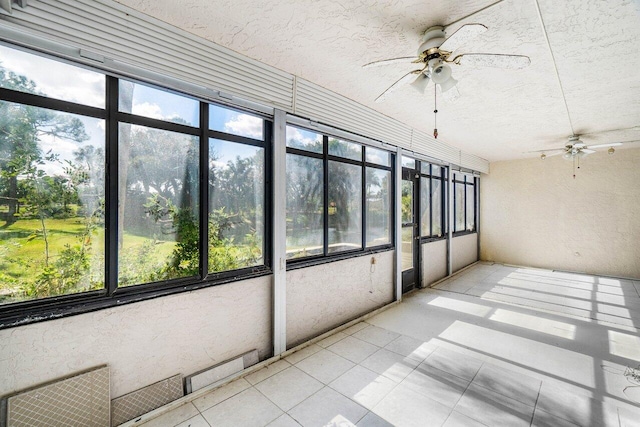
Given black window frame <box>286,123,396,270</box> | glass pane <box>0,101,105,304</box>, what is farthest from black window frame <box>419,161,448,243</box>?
glass pane <box>0,101,105,304</box>

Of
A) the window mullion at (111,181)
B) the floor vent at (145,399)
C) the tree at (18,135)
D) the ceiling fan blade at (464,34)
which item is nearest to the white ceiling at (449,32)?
the ceiling fan blade at (464,34)

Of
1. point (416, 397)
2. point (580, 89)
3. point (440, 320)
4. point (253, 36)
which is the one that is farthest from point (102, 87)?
point (580, 89)

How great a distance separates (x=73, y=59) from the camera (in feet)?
5.94

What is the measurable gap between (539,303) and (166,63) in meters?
6.11

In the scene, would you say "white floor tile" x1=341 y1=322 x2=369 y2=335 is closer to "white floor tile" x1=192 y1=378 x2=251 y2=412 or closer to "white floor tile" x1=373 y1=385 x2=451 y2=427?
"white floor tile" x1=373 y1=385 x2=451 y2=427

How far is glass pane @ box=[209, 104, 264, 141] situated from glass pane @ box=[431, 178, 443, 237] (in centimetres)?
442

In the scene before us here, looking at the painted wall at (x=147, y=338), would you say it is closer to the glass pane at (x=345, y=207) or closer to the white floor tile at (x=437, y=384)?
the glass pane at (x=345, y=207)

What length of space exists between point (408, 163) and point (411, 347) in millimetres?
3341

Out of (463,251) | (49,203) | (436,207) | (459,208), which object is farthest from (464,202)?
(49,203)

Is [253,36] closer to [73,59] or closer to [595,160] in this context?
[73,59]

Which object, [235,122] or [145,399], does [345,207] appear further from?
[145,399]

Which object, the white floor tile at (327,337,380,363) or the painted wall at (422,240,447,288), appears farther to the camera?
the painted wall at (422,240,447,288)

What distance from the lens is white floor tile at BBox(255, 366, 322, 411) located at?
7.30 ft

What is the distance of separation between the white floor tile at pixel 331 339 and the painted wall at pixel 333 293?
118 millimetres
